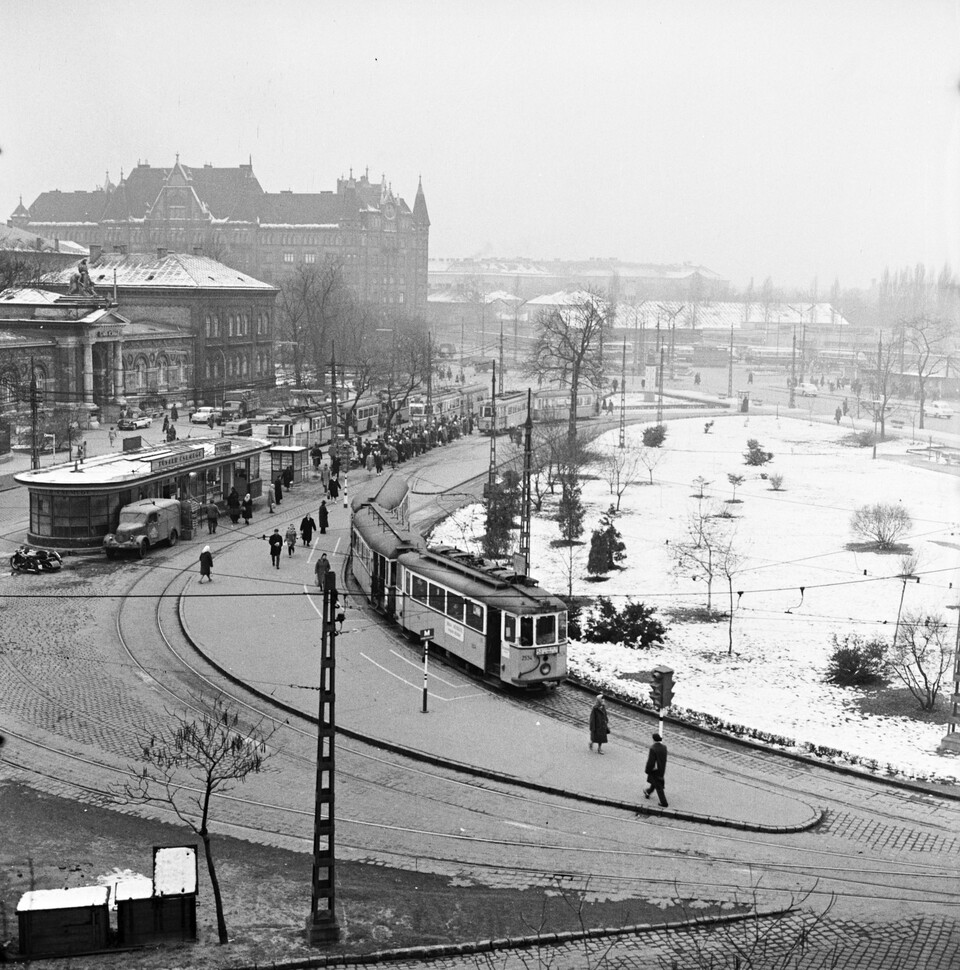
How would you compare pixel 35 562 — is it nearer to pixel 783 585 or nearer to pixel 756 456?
pixel 783 585

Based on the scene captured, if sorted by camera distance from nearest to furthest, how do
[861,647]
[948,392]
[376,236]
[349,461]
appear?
[861,647] → [349,461] → [948,392] → [376,236]

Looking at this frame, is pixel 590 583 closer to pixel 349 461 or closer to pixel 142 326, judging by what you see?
pixel 349 461

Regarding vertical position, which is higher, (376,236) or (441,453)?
(376,236)

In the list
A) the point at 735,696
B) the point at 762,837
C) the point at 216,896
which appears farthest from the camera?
the point at 735,696

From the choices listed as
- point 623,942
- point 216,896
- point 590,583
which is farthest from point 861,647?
point 216,896

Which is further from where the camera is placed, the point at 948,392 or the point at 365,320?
the point at 365,320

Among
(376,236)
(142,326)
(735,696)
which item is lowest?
(735,696)

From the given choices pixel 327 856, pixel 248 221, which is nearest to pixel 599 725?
pixel 327 856

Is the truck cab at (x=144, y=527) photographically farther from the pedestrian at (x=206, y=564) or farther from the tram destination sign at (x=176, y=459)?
the pedestrian at (x=206, y=564)
